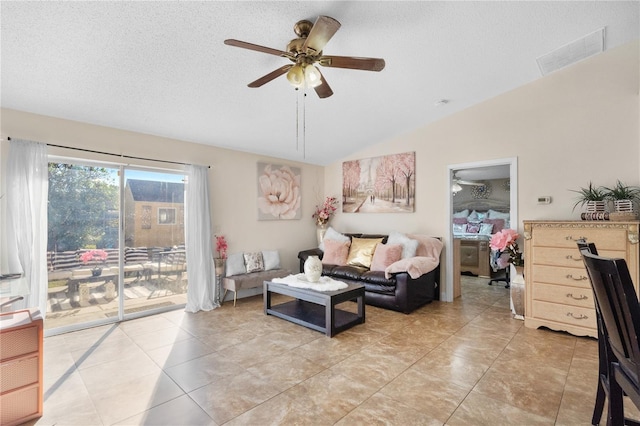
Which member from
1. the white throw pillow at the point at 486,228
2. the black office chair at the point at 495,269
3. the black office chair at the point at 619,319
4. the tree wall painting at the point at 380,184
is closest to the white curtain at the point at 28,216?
the black office chair at the point at 619,319

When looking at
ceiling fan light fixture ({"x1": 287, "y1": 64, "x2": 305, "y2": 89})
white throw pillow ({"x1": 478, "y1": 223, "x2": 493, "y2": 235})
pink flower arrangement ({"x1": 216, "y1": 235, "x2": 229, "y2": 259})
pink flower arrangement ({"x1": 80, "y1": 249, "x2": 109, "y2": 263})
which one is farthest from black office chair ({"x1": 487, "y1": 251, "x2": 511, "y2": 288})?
pink flower arrangement ({"x1": 80, "y1": 249, "x2": 109, "y2": 263})

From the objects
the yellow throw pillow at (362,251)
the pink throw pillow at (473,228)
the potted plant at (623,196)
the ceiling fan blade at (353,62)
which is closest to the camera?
the ceiling fan blade at (353,62)

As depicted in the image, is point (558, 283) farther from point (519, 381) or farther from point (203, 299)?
point (203, 299)

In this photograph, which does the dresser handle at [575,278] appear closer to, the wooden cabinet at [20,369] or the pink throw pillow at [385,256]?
the pink throw pillow at [385,256]

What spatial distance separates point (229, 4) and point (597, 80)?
13.6 feet

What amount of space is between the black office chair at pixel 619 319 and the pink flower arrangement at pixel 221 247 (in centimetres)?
422

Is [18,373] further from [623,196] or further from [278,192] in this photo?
[623,196]

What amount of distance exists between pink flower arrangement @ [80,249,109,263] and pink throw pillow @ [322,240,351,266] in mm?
3099

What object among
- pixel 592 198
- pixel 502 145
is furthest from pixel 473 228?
pixel 592 198

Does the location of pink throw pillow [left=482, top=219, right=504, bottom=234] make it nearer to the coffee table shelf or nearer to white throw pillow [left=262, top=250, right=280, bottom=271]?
the coffee table shelf

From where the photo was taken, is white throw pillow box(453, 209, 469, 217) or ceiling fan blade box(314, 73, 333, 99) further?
white throw pillow box(453, 209, 469, 217)

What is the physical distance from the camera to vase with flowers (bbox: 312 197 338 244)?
6.02 m

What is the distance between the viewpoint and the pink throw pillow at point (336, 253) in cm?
510

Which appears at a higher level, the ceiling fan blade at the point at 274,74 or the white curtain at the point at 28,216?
the ceiling fan blade at the point at 274,74
